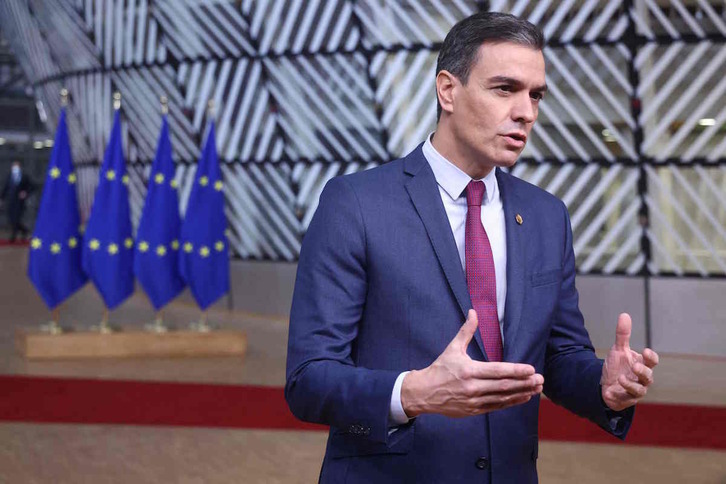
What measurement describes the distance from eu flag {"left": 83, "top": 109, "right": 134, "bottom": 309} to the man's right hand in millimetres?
8177

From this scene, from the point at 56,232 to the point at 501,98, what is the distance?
819 cm

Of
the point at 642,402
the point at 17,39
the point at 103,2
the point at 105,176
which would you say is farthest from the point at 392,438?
the point at 17,39

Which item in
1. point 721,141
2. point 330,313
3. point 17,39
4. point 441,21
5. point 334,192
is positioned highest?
point 17,39

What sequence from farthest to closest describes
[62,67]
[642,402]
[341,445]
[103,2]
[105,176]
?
[62,67] → [103,2] → [105,176] → [642,402] → [341,445]

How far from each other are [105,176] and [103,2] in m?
5.14

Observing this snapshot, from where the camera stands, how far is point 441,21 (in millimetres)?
10969

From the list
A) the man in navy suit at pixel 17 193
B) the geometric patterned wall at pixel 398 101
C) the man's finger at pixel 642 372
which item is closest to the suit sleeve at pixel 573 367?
the man's finger at pixel 642 372

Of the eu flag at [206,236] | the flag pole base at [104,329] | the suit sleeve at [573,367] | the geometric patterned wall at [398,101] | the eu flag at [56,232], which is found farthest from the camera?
the geometric patterned wall at [398,101]

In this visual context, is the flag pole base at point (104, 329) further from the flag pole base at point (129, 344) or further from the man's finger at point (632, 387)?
the man's finger at point (632, 387)

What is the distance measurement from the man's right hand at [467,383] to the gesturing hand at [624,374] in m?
0.26

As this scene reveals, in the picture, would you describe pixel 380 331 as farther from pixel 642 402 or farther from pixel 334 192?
pixel 642 402

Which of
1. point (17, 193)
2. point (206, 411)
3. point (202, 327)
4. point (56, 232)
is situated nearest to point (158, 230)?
point (56, 232)

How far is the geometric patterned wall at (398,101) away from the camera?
400 inches

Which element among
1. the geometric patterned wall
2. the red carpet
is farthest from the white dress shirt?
the geometric patterned wall
